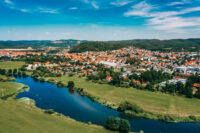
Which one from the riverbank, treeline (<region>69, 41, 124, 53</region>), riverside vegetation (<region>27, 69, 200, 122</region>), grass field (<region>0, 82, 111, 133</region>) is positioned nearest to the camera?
grass field (<region>0, 82, 111, 133</region>)

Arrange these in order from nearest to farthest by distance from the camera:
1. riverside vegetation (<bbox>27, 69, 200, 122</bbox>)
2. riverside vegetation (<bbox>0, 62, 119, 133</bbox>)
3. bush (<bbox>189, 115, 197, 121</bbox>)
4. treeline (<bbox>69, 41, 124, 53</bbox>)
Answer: riverside vegetation (<bbox>0, 62, 119, 133</bbox>), bush (<bbox>189, 115, 197, 121</bbox>), riverside vegetation (<bbox>27, 69, 200, 122</bbox>), treeline (<bbox>69, 41, 124, 53</bbox>)

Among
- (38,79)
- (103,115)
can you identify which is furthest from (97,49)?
(103,115)

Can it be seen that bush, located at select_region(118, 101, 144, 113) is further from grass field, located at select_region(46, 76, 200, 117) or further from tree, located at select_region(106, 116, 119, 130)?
tree, located at select_region(106, 116, 119, 130)

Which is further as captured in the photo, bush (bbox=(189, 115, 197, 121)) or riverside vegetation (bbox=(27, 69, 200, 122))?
riverside vegetation (bbox=(27, 69, 200, 122))

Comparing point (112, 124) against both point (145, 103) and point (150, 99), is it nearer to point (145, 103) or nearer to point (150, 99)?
point (145, 103)

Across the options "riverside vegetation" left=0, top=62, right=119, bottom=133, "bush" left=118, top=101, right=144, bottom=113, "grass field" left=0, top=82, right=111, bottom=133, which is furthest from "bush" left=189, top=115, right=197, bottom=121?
"grass field" left=0, top=82, right=111, bottom=133

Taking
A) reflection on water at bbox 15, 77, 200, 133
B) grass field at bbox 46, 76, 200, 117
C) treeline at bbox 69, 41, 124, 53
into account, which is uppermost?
treeline at bbox 69, 41, 124, 53
